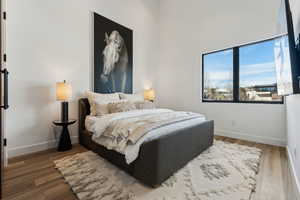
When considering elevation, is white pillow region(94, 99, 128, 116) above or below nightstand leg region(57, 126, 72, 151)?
above

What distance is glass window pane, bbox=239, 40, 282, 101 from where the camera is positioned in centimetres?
309

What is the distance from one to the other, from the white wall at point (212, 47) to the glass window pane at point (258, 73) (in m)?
0.20

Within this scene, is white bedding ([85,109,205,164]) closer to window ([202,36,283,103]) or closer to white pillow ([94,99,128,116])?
white pillow ([94,99,128,116])

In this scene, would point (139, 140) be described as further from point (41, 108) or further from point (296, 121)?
point (41, 108)

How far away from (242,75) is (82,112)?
3.76 meters

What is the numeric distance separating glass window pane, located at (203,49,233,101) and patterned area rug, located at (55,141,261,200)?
1.87 metres

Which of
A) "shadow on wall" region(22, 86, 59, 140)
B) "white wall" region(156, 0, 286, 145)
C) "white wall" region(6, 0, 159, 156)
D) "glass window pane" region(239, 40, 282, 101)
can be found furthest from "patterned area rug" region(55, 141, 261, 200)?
"glass window pane" region(239, 40, 282, 101)

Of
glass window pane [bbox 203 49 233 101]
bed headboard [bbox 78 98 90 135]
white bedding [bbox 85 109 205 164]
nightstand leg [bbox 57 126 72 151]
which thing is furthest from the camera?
glass window pane [bbox 203 49 233 101]

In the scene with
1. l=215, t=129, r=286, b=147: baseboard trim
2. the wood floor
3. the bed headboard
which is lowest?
the wood floor

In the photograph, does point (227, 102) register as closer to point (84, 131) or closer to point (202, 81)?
point (202, 81)

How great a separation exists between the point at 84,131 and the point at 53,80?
1.14 metres

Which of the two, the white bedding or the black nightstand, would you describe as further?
the black nightstand

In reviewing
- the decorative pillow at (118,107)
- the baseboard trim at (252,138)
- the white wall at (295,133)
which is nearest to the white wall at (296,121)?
the white wall at (295,133)

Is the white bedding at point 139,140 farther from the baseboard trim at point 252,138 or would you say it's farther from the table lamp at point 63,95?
the baseboard trim at point 252,138
